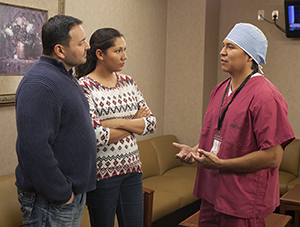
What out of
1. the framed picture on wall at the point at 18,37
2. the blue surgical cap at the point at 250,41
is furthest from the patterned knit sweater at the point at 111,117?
the framed picture on wall at the point at 18,37

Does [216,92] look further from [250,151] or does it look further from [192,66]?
[192,66]

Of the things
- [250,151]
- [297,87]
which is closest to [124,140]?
[250,151]

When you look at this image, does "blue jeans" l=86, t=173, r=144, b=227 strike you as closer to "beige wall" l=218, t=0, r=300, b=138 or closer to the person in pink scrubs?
the person in pink scrubs

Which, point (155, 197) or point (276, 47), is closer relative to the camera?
point (155, 197)

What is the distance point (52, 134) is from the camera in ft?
4.96

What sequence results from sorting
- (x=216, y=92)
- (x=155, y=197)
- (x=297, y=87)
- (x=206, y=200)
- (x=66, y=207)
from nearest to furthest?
(x=66, y=207), (x=206, y=200), (x=216, y=92), (x=155, y=197), (x=297, y=87)

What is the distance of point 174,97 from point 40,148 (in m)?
3.35

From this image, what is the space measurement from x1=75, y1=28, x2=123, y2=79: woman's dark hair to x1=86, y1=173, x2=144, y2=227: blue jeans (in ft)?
2.11

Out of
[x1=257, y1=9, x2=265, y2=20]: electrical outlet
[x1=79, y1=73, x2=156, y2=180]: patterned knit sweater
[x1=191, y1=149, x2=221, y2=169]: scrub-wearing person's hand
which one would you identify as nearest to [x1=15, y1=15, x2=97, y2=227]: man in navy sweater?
[x1=79, y1=73, x2=156, y2=180]: patterned knit sweater

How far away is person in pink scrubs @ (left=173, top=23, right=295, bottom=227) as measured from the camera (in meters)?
1.74

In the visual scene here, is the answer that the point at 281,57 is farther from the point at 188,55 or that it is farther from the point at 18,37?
the point at 18,37

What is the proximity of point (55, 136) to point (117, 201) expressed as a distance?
2.28 ft

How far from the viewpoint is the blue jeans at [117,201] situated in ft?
6.43

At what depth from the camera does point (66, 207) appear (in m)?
1.61
